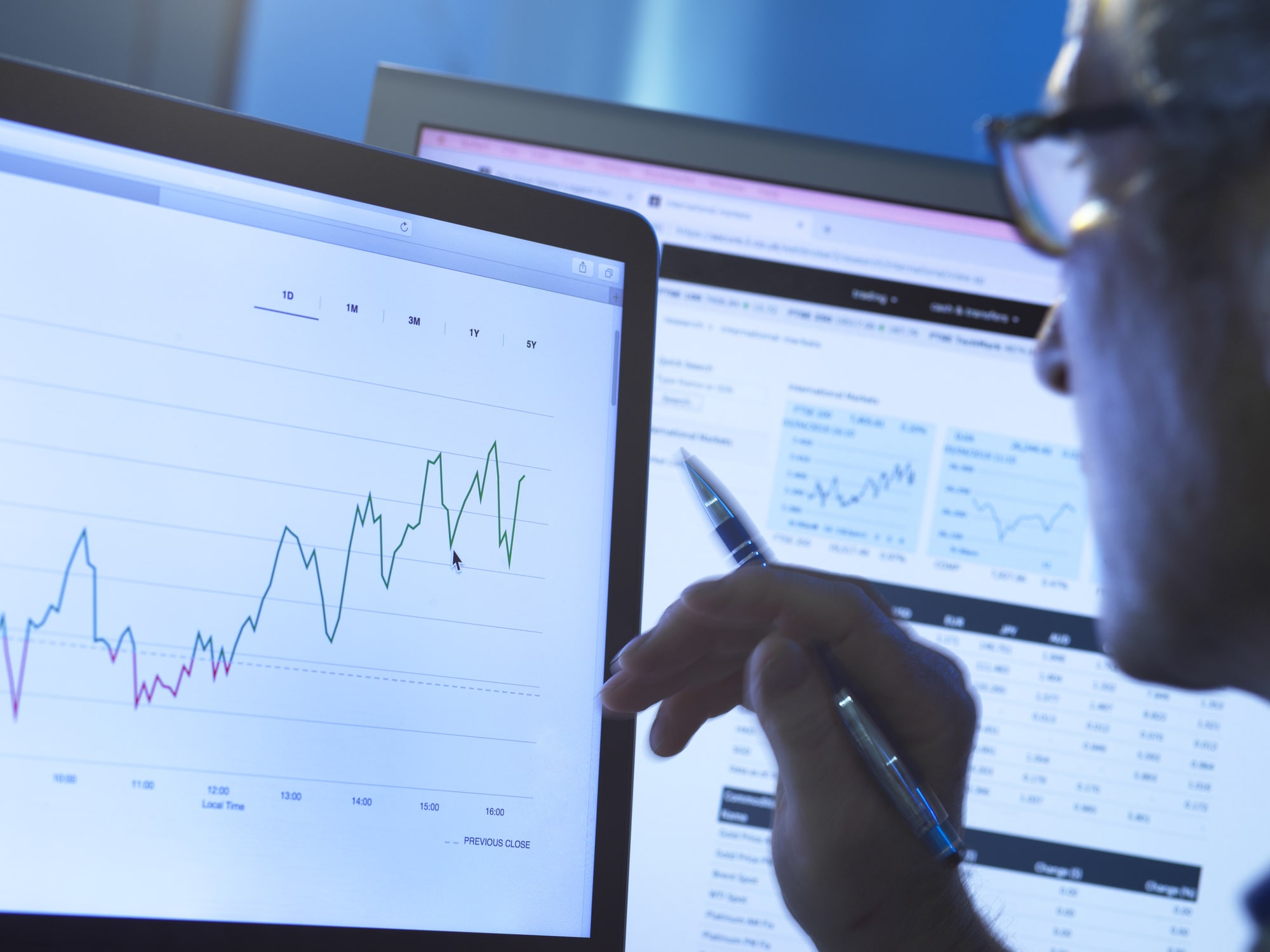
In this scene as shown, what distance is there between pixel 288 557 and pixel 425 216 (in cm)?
19

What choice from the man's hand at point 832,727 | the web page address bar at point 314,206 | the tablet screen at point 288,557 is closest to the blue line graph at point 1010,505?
the man's hand at point 832,727

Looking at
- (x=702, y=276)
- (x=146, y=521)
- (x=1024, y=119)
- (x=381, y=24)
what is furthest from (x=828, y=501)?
(x=381, y=24)

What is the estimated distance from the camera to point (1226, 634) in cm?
44

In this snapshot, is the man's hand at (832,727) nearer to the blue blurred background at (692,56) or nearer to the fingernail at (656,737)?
the fingernail at (656,737)

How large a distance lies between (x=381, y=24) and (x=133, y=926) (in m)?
0.93

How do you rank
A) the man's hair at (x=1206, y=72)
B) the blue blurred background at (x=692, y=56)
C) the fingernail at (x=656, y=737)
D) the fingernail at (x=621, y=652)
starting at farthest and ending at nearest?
1. the blue blurred background at (x=692, y=56)
2. the fingernail at (x=656, y=737)
3. the fingernail at (x=621, y=652)
4. the man's hair at (x=1206, y=72)

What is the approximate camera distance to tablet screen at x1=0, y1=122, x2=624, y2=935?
403 mm

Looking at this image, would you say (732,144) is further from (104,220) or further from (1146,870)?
(1146,870)

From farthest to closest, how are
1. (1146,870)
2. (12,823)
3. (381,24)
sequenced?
(381,24)
(1146,870)
(12,823)

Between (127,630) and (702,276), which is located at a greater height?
(702,276)

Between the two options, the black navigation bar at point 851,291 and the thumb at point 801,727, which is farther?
the black navigation bar at point 851,291

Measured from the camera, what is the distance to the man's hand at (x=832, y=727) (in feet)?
1.84

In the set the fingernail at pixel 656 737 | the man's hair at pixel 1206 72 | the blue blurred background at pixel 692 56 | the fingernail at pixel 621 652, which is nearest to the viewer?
the man's hair at pixel 1206 72

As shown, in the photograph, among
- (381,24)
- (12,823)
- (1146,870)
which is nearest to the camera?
(12,823)
